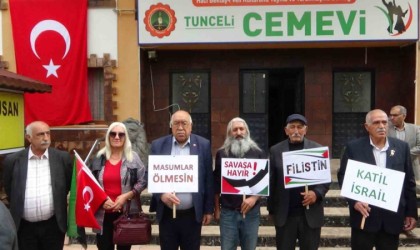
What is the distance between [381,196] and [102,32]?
7.28 m

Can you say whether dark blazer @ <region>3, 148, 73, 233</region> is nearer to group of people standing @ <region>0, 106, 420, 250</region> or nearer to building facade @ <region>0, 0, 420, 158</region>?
group of people standing @ <region>0, 106, 420, 250</region>

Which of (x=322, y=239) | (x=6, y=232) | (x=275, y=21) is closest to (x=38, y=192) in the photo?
(x=6, y=232)

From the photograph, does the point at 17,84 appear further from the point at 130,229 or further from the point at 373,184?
the point at 373,184

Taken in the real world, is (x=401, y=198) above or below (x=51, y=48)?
below

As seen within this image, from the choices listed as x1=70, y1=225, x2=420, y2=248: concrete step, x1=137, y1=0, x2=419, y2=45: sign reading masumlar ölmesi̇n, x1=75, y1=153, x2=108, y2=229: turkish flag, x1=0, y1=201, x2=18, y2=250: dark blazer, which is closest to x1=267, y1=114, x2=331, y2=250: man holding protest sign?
x1=75, y1=153, x2=108, y2=229: turkish flag

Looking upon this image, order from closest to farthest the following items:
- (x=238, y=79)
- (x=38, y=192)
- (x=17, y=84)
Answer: (x=38, y=192)
(x=17, y=84)
(x=238, y=79)

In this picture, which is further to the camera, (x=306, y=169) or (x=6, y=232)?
(x=306, y=169)

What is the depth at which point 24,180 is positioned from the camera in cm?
450

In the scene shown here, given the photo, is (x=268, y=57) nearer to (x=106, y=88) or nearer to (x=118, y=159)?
(x=106, y=88)

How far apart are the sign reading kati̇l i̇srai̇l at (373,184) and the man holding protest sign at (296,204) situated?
0.31 meters

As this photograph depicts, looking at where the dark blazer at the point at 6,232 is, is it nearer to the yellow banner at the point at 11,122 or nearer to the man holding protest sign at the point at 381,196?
the man holding protest sign at the point at 381,196

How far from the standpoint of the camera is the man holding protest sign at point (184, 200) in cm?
465

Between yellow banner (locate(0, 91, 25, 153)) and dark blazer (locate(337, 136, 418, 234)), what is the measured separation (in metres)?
4.40

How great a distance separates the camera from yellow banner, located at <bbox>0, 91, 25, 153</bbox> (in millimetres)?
Result: 6117
